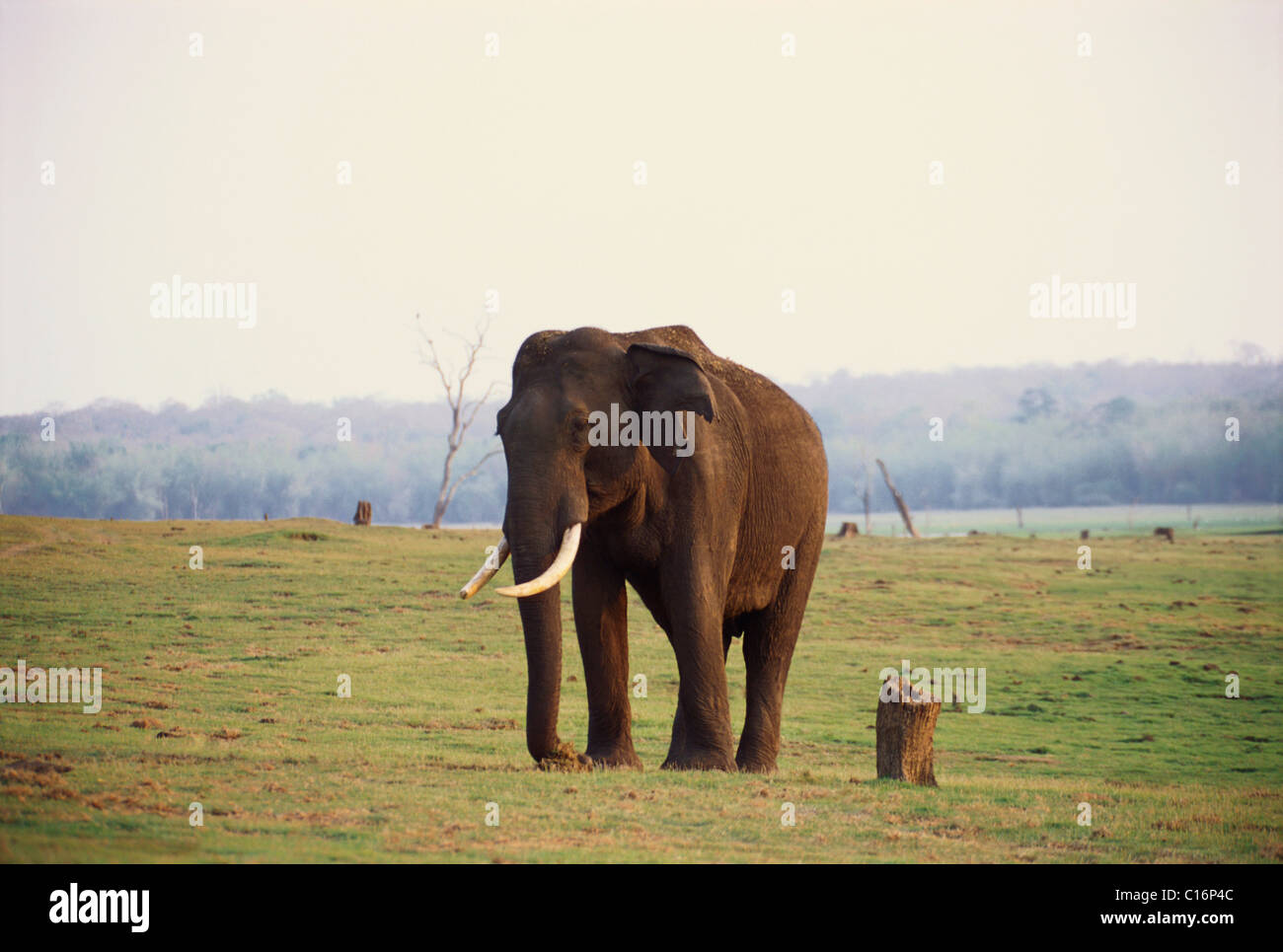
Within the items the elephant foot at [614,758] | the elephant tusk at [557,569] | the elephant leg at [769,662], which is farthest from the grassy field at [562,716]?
the elephant tusk at [557,569]

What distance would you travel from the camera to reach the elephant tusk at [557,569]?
13.9 metres

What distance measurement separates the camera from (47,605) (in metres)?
31.4

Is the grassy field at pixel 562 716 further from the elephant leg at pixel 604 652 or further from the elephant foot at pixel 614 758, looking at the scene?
the elephant leg at pixel 604 652

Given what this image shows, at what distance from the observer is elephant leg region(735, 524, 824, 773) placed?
56.8 ft

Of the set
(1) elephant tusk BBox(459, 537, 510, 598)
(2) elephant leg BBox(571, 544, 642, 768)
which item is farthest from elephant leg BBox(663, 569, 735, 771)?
(1) elephant tusk BBox(459, 537, 510, 598)

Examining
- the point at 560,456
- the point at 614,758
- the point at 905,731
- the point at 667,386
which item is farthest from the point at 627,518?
the point at 905,731

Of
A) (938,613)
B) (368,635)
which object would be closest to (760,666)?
(368,635)

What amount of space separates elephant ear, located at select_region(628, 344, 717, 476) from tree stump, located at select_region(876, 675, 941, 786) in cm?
388

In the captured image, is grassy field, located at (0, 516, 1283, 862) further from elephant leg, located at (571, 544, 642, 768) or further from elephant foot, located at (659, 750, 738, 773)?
elephant leg, located at (571, 544, 642, 768)

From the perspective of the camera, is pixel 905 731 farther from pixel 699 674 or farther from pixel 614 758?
pixel 614 758

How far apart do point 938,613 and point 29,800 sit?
30.7 meters

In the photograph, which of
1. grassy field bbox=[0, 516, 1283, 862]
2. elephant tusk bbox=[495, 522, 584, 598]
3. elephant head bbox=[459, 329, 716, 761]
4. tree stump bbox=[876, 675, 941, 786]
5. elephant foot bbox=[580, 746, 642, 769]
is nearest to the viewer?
grassy field bbox=[0, 516, 1283, 862]
